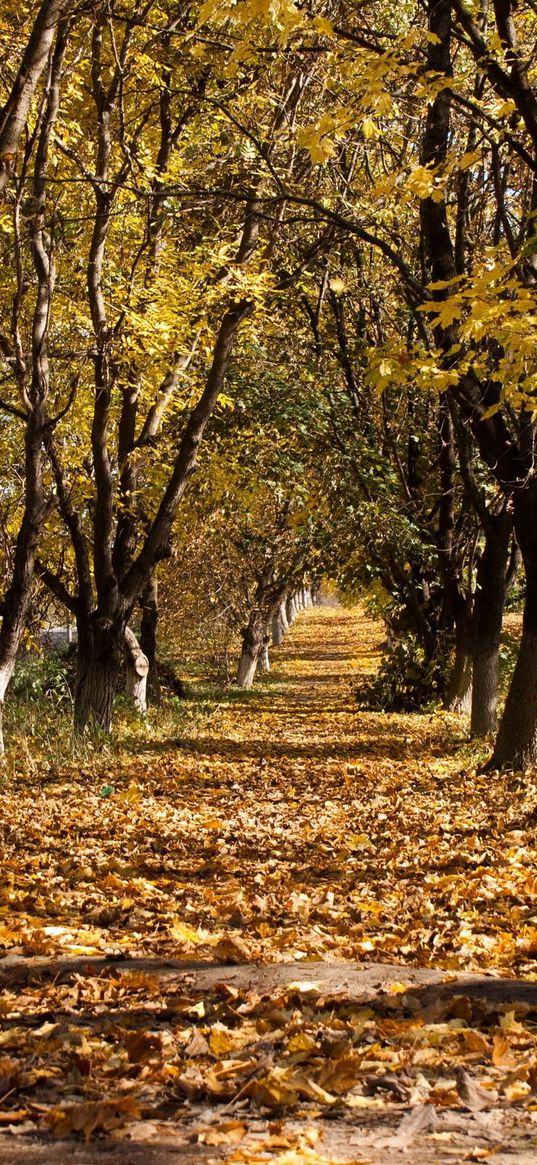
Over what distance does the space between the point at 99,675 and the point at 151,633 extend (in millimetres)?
6550

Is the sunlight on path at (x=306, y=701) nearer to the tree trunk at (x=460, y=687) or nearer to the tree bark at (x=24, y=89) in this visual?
the tree trunk at (x=460, y=687)

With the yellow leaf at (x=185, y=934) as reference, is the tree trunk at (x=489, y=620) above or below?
above

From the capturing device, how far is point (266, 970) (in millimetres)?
4434

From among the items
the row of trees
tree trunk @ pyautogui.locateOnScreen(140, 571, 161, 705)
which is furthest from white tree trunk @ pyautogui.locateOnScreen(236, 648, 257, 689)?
tree trunk @ pyautogui.locateOnScreen(140, 571, 161, 705)

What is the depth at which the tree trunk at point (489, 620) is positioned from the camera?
38.7ft

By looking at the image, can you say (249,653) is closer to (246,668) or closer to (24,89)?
(246,668)

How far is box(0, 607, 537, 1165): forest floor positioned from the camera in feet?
9.73

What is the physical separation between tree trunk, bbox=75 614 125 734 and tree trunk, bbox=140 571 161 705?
226 inches

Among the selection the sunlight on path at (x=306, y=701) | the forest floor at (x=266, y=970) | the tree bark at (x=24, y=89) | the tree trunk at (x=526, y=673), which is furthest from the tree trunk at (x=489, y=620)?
the tree bark at (x=24, y=89)

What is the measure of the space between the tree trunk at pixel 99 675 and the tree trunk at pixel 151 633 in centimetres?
574

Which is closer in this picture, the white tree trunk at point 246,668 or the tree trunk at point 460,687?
the tree trunk at point 460,687

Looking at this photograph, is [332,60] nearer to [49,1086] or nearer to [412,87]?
[412,87]

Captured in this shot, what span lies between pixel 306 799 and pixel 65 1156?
6.79 meters

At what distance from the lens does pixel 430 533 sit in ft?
54.5
